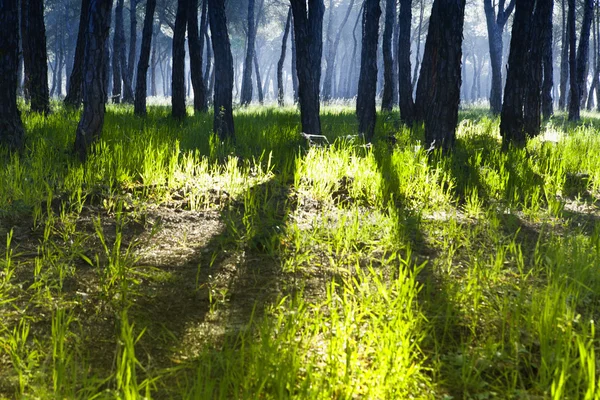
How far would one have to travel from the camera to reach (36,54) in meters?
8.52

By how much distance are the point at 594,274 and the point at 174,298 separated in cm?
209

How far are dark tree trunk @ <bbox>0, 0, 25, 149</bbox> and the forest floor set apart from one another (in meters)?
0.34

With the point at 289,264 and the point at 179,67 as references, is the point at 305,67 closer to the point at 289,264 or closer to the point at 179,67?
the point at 179,67

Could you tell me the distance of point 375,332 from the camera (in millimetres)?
1938

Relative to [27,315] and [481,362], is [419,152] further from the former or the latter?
[27,315]

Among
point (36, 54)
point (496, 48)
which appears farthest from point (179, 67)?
point (496, 48)

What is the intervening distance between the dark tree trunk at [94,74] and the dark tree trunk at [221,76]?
2.00 m

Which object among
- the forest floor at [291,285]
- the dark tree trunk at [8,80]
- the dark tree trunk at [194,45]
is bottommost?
the forest floor at [291,285]

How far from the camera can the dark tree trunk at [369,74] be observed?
791cm

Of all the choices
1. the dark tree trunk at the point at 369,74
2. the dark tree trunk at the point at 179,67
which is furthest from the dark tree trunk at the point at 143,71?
the dark tree trunk at the point at 369,74

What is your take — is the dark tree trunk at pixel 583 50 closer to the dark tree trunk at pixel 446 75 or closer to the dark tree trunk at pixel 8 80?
the dark tree trunk at pixel 446 75

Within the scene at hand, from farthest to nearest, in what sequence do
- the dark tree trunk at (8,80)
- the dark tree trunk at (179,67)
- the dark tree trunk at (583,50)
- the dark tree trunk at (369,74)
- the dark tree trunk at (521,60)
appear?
the dark tree trunk at (583,50) < the dark tree trunk at (179,67) < the dark tree trunk at (369,74) < the dark tree trunk at (521,60) < the dark tree trunk at (8,80)

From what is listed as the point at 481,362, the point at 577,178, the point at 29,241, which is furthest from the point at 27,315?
the point at 577,178

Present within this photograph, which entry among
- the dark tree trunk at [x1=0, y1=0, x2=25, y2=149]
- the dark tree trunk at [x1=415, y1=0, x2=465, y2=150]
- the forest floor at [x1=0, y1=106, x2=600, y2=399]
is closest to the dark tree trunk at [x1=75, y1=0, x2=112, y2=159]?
the forest floor at [x1=0, y1=106, x2=600, y2=399]
